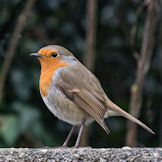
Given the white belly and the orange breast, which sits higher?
the orange breast

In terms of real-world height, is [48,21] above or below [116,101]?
above

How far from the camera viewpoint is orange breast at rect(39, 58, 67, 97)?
304 cm

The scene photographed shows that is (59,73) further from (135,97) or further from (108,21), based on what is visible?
(108,21)

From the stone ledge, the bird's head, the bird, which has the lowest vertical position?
the stone ledge

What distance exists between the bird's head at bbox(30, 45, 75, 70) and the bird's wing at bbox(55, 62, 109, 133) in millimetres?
127

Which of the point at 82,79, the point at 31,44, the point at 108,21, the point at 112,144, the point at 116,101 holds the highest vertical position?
the point at 108,21

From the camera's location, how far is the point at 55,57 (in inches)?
127

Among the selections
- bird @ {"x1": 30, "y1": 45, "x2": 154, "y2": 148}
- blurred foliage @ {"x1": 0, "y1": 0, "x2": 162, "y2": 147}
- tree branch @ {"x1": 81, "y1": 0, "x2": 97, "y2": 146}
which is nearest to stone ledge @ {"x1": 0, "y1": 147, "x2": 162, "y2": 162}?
bird @ {"x1": 30, "y1": 45, "x2": 154, "y2": 148}

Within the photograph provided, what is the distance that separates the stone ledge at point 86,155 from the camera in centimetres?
176

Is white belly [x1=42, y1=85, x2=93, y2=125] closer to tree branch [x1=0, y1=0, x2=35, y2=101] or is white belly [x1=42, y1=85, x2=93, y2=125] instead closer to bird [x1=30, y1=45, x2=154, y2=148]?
bird [x1=30, y1=45, x2=154, y2=148]

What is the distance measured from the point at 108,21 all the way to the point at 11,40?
130 centimetres

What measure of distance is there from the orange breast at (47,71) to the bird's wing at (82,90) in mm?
69

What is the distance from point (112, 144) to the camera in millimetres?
4496

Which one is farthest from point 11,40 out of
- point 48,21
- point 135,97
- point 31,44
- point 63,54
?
point 135,97
